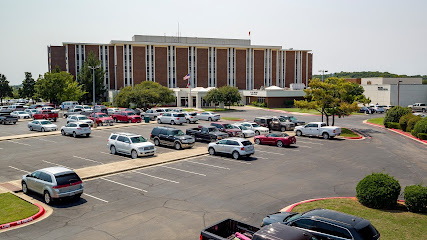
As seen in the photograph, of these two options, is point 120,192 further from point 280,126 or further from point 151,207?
point 280,126

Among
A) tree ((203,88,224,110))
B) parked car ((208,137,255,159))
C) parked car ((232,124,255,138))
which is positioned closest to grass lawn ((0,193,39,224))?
parked car ((208,137,255,159))

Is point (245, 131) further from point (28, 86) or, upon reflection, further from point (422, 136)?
point (28, 86)

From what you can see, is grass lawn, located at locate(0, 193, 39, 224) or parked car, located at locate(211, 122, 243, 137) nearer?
grass lawn, located at locate(0, 193, 39, 224)

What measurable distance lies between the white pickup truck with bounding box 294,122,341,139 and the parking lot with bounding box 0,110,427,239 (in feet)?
7.37

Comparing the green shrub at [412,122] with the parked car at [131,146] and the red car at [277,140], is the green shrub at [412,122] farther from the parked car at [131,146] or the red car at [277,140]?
the parked car at [131,146]

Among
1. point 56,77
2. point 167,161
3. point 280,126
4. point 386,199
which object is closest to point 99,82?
point 56,77

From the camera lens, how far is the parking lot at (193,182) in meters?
15.0

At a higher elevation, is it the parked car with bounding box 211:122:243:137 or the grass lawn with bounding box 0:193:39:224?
the parked car with bounding box 211:122:243:137

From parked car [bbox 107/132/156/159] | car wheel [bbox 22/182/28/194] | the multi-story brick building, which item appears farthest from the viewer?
the multi-story brick building

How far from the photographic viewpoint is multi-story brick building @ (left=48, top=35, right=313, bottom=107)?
95312 millimetres

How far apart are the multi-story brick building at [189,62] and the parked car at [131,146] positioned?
57.4 m

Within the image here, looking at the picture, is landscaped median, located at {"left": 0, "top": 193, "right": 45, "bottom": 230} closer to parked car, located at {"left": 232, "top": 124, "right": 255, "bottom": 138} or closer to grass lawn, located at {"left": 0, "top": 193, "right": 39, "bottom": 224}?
grass lawn, located at {"left": 0, "top": 193, "right": 39, "bottom": 224}

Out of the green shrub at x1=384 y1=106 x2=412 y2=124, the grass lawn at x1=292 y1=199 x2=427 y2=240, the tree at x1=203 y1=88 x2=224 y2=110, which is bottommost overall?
the grass lawn at x1=292 y1=199 x2=427 y2=240

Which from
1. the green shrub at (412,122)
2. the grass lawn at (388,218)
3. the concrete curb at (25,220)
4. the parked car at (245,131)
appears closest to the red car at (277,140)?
the parked car at (245,131)
